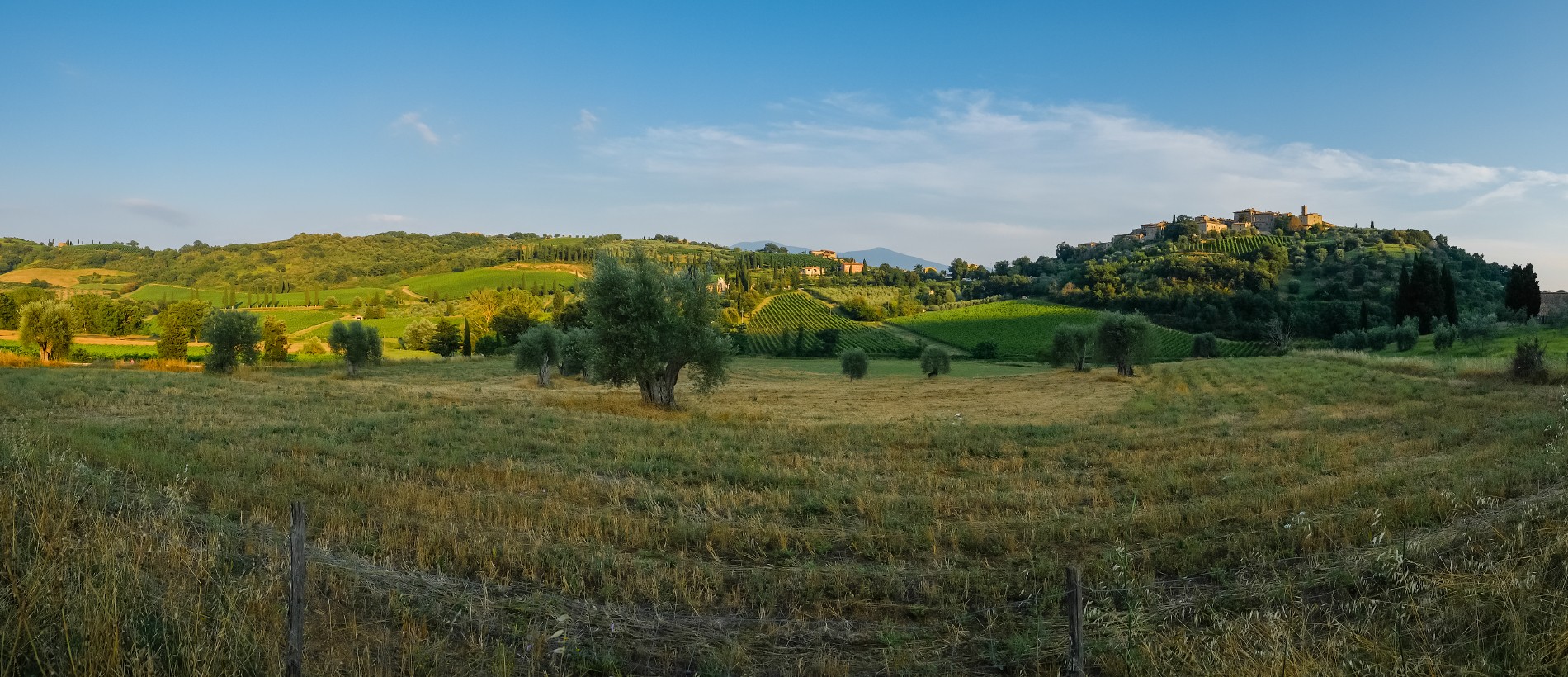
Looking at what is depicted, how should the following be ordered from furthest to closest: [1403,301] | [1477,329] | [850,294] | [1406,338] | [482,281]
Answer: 1. [850,294]
2. [482,281]
3. [1403,301]
4. [1406,338]
5. [1477,329]

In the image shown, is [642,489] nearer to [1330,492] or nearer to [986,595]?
[986,595]

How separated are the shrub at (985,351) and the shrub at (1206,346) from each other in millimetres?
25592

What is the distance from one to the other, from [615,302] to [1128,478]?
2574 cm

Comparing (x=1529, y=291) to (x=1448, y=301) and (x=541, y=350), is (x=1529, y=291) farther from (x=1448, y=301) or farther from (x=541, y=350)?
(x=541, y=350)

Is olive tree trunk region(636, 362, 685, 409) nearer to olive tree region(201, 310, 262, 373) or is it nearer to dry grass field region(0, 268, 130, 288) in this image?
olive tree region(201, 310, 262, 373)

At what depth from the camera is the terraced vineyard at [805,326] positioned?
369ft

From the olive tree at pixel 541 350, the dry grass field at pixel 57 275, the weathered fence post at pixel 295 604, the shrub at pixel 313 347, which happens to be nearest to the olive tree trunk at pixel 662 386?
the olive tree at pixel 541 350

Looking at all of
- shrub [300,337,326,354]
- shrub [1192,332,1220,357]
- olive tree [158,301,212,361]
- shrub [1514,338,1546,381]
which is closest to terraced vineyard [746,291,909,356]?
shrub [1192,332,1220,357]

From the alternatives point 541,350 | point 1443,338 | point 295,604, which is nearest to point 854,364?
point 541,350

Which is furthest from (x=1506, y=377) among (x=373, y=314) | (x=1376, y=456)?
(x=373, y=314)

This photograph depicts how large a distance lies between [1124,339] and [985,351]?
37.4 m

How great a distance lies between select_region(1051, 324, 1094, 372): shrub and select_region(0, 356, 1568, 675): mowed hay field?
55106 millimetres

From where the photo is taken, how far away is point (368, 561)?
801cm

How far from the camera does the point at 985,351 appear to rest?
103000 mm
